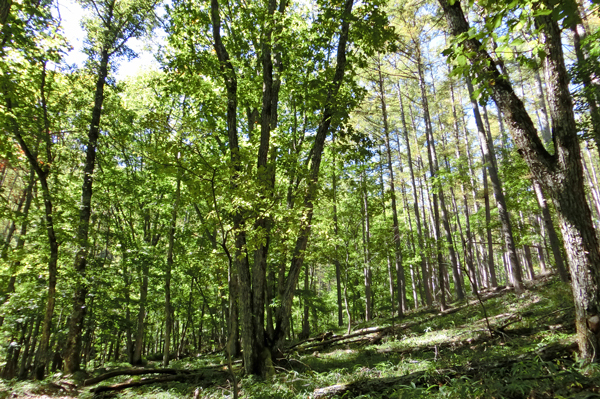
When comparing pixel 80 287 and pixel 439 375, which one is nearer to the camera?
pixel 439 375

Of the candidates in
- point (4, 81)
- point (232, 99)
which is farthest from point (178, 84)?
point (4, 81)

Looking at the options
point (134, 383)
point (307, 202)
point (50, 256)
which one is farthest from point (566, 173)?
point (50, 256)

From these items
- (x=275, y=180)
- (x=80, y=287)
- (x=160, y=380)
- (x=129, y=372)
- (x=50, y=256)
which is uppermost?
(x=275, y=180)

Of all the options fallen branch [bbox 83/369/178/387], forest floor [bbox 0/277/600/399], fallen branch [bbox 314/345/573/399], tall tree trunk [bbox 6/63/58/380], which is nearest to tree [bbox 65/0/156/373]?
tall tree trunk [bbox 6/63/58/380]

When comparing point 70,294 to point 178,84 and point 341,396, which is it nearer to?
point 178,84

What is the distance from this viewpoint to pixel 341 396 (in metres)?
3.95

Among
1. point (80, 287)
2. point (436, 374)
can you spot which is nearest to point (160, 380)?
point (80, 287)

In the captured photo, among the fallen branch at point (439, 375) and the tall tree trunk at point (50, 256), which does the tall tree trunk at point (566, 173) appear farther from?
the tall tree trunk at point (50, 256)

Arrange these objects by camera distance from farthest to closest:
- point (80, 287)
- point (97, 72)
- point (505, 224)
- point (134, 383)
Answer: point (505, 224), point (97, 72), point (80, 287), point (134, 383)

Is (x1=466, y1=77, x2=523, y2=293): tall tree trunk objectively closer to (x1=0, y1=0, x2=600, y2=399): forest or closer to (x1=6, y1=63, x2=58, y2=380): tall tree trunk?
(x1=0, y1=0, x2=600, y2=399): forest

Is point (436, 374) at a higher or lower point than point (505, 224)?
lower

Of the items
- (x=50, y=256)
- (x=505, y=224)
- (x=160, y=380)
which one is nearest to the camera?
(x=160, y=380)

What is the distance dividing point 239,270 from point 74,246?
21.1ft

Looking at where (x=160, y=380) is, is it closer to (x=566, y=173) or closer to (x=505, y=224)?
(x=566, y=173)
